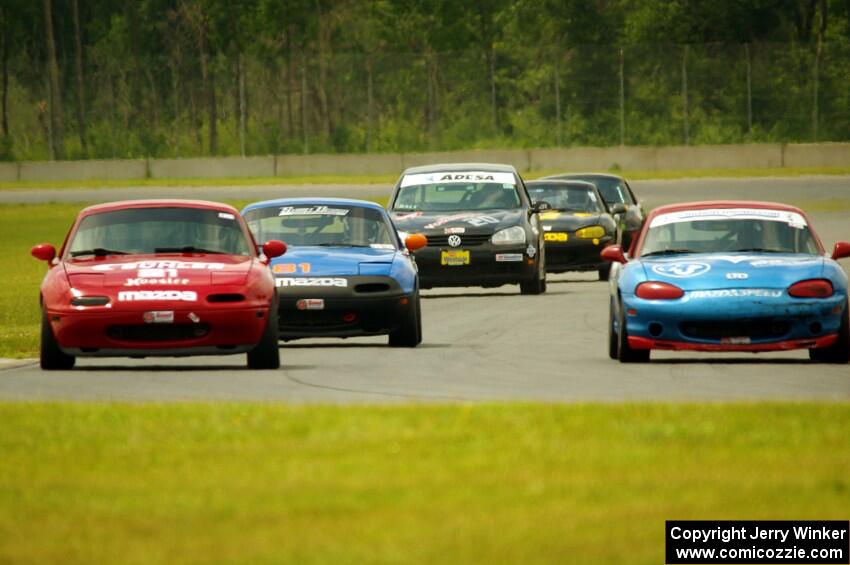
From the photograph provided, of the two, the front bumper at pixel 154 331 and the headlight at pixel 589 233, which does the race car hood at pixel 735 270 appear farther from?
the headlight at pixel 589 233

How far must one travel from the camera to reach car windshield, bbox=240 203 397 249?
1870 centimetres

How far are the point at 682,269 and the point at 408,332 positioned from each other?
2.92m

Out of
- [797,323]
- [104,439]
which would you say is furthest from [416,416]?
[797,323]

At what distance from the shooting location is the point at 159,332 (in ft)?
48.8

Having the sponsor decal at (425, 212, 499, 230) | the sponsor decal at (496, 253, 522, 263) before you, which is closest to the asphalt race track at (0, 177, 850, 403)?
the sponsor decal at (496, 253, 522, 263)

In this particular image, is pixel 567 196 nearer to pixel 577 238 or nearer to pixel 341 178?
pixel 577 238

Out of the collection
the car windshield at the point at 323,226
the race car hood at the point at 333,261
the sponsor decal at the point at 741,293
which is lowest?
the race car hood at the point at 333,261

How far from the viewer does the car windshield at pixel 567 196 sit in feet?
93.7

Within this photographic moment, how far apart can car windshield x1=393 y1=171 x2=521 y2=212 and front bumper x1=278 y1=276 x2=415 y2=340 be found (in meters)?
7.73

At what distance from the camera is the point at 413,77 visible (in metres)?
72.1

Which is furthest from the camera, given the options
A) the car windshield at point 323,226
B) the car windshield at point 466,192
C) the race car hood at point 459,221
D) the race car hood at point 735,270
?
the car windshield at point 466,192

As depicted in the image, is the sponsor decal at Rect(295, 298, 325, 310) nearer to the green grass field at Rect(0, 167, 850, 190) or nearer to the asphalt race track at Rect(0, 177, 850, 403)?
the asphalt race track at Rect(0, 177, 850, 403)

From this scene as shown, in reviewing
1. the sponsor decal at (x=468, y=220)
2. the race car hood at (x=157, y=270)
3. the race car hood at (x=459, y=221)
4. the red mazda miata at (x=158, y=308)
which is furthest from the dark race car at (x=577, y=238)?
the red mazda miata at (x=158, y=308)

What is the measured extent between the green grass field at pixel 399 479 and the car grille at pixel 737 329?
3.65 m
